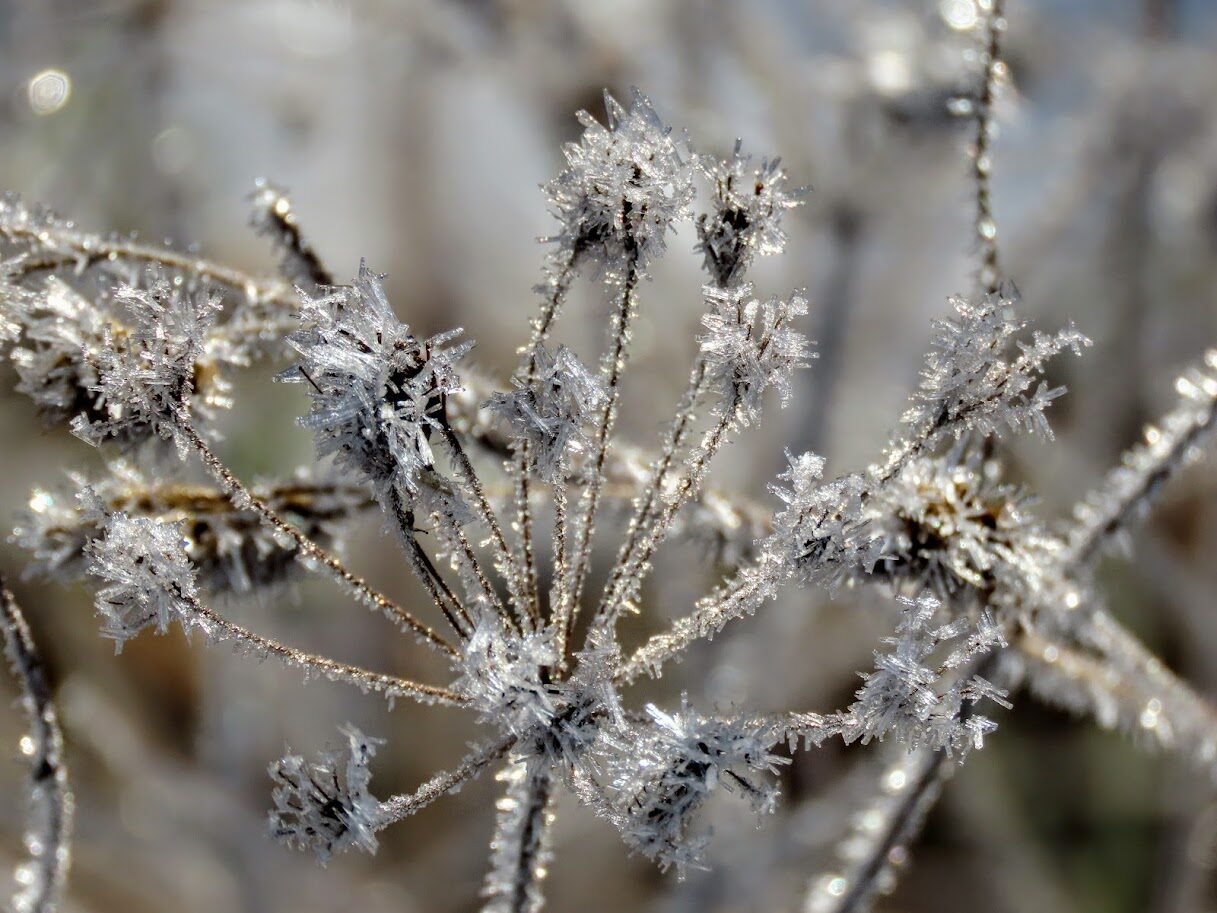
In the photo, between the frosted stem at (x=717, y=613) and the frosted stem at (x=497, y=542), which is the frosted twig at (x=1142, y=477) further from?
the frosted stem at (x=497, y=542)

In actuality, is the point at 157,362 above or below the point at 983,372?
below

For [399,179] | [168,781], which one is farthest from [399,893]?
[399,179]

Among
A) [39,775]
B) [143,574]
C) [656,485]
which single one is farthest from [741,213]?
[39,775]

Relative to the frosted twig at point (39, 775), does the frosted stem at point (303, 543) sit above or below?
above

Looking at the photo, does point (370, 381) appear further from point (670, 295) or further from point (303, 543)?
point (670, 295)

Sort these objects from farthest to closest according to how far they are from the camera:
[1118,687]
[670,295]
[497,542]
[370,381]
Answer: [670,295], [1118,687], [497,542], [370,381]

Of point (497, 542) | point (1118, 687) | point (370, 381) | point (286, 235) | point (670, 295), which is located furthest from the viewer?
point (670, 295)

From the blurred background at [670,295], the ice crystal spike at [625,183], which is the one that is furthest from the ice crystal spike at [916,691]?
the blurred background at [670,295]
